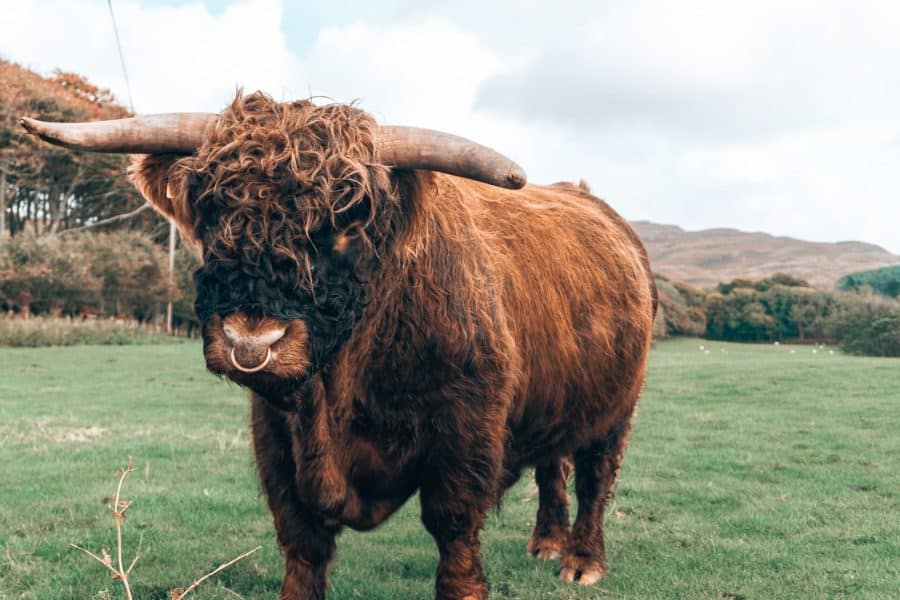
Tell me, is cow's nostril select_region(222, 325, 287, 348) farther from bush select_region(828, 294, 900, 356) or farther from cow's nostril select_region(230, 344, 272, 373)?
bush select_region(828, 294, 900, 356)

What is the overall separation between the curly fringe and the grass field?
251cm

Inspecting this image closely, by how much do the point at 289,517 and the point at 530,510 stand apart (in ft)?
11.7

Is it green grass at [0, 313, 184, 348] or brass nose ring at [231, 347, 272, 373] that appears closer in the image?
brass nose ring at [231, 347, 272, 373]

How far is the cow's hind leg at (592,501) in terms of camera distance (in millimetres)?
5258

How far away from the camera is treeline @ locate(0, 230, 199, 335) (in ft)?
99.1

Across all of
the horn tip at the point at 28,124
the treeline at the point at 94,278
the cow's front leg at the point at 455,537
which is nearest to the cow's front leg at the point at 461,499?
the cow's front leg at the point at 455,537

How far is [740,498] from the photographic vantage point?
738 centimetres

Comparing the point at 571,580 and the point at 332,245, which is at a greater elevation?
the point at 332,245

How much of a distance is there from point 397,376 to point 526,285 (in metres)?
1.28

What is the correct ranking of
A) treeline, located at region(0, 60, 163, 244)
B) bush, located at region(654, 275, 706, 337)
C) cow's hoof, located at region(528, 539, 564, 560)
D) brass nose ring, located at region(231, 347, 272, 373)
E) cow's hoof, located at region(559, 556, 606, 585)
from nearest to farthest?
brass nose ring, located at region(231, 347, 272, 373), cow's hoof, located at region(559, 556, 606, 585), cow's hoof, located at region(528, 539, 564, 560), treeline, located at region(0, 60, 163, 244), bush, located at region(654, 275, 706, 337)

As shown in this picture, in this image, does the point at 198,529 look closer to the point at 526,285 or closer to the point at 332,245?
the point at 526,285

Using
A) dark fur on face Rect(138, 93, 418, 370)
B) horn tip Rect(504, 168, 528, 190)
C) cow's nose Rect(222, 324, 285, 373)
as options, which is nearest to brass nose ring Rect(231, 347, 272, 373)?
cow's nose Rect(222, 324, 285, 373)

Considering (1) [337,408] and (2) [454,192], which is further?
(2) [454,192]

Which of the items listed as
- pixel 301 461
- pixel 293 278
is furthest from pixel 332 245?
pixel 301 461
